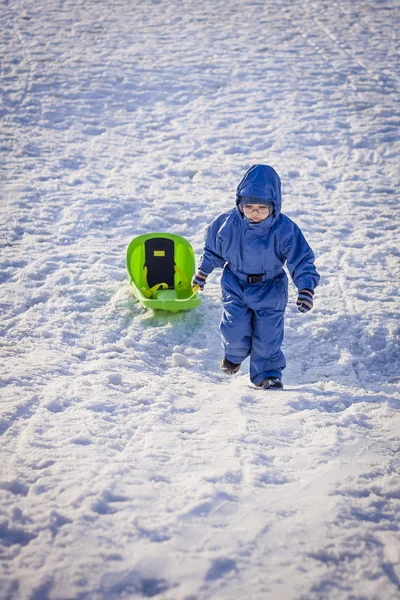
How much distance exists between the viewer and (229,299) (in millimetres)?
3770

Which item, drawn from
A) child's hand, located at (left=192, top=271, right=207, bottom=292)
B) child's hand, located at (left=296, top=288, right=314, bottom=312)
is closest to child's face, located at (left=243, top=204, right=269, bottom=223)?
A: child's hand, located at (left=296, top=288, right=314, bottom=312)

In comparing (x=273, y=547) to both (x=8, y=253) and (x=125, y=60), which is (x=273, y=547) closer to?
(x=8, y=253)

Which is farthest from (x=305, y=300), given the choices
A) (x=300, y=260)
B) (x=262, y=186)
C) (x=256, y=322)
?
(x=262, y=186)

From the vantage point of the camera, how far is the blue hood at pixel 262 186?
335 centimetres

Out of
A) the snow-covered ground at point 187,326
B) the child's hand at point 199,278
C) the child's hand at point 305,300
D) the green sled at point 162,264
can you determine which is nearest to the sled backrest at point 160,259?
the green sled at point 162,264

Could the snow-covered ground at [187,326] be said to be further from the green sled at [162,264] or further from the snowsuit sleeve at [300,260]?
the snowsuit sleeve at [300,260]

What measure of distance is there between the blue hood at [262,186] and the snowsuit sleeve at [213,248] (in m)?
0.34

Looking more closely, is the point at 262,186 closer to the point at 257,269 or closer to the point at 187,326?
the point at 257,269

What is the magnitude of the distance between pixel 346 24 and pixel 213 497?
11572 mm

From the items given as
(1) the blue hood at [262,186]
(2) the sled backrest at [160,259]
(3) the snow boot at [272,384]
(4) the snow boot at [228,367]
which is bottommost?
(4) the snow boot at [228,367]

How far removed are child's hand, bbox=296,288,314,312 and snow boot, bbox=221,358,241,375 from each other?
0.82 metres

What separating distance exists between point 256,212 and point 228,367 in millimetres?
1175

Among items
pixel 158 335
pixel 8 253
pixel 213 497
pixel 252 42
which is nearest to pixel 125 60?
pixel 252 42

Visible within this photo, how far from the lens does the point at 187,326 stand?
15.2ft
